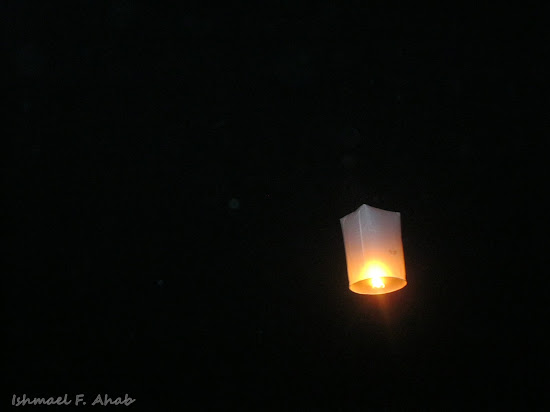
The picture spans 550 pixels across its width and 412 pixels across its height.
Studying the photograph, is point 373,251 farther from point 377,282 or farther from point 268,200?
point 268,200

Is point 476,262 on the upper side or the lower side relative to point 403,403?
upper

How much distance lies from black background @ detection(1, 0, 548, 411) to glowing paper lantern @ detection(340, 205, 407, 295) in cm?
49

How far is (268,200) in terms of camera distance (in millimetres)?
2395

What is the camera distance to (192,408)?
290cm

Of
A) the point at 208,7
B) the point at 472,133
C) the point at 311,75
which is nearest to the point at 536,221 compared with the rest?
the point at 472,133

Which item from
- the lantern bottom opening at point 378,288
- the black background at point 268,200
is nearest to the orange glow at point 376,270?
the lantern bottom opening at point 378,288

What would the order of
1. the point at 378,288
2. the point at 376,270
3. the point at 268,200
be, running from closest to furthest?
1. the point at 376,270
2. the point at 378,288
3. the point at 268,200

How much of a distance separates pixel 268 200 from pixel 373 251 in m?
0.73

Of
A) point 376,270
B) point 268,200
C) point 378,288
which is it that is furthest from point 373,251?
point 268,200

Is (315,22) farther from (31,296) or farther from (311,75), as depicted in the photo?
(31,296)

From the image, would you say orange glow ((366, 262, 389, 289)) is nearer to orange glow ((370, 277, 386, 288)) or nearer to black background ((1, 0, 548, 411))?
orange glow ((370, 277, 386, 288))

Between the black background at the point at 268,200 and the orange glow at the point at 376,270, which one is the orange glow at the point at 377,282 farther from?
the black background at the point at 268,200

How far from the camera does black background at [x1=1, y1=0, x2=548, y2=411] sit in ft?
6.62

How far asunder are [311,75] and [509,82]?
80 cm
